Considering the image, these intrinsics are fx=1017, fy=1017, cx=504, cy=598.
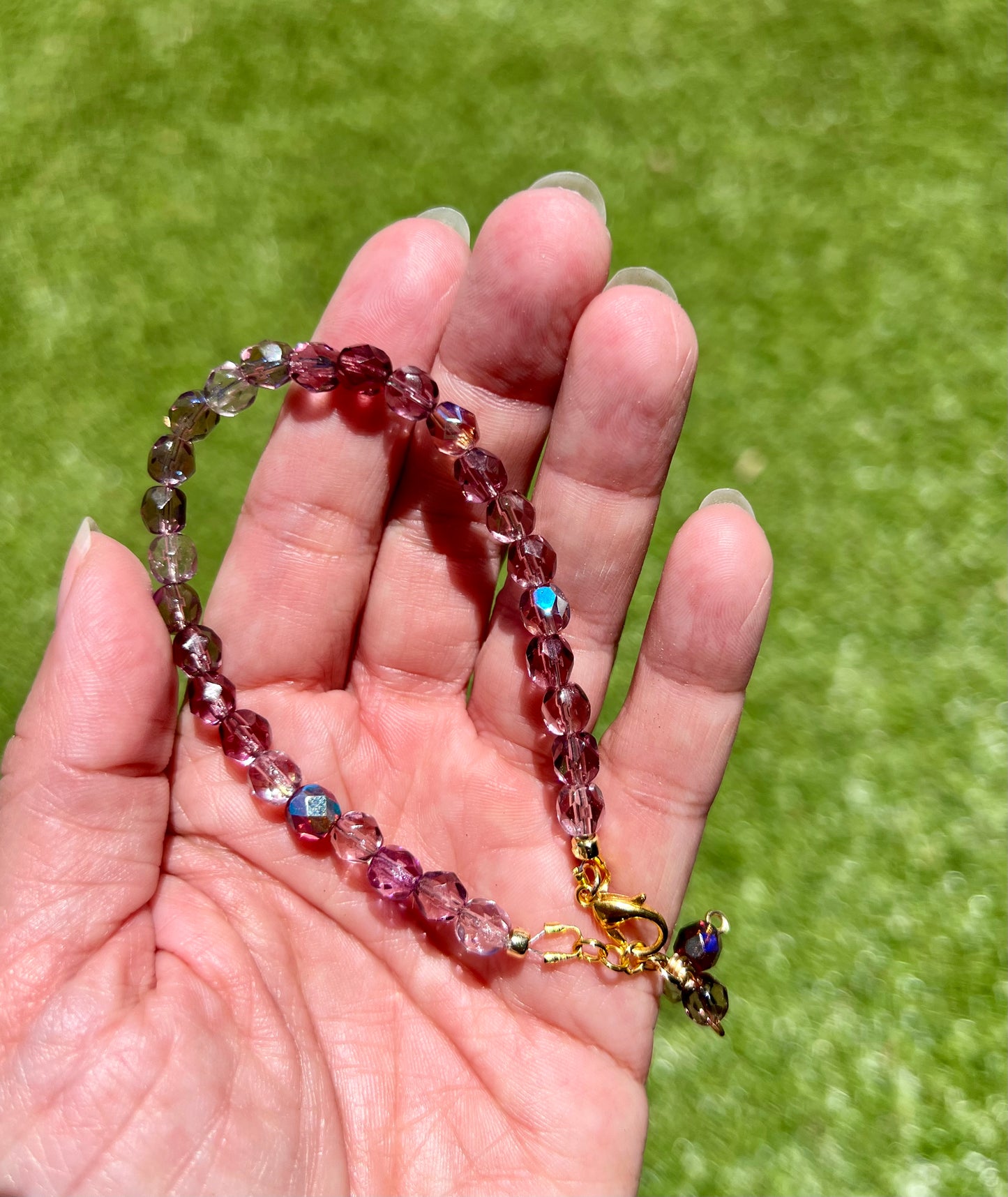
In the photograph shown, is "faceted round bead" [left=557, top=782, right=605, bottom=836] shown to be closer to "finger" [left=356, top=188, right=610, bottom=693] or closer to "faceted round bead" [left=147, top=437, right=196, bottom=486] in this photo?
"finger" [left=356, top=188, right=610, bottom=693]

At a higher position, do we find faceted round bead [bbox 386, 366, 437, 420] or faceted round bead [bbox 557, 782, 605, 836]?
faceted round bead [bbox 386, 366, 437, 420]

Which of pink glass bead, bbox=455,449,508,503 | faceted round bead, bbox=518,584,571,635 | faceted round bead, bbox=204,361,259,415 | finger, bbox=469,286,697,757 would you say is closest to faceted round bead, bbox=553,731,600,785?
finger, bbox=469,286,697,757

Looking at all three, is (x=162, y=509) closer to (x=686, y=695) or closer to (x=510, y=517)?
Result: (x=510, y=517)

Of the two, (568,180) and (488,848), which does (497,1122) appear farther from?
(568,180)

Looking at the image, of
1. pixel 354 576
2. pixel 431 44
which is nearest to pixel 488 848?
pixel 354 576

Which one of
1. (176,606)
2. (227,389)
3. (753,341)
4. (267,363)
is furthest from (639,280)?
(753,341)

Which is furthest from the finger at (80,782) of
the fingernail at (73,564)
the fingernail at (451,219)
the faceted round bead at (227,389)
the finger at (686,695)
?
the fingernail at (451,219)

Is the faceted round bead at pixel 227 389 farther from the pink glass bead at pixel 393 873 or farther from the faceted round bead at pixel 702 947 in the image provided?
the faceted round bead at pixel 702 947
